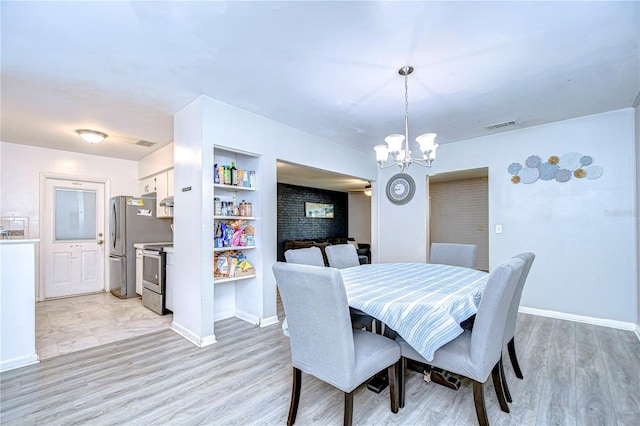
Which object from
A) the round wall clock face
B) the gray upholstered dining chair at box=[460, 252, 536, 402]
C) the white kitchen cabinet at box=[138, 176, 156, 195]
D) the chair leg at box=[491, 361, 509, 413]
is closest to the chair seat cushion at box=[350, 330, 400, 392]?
the chair leg at box=[491, 361, 509, 413]

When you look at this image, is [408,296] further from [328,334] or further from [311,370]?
[311,370]

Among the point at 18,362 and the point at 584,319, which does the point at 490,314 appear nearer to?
the point at 584,319

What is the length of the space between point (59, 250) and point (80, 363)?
3.21m

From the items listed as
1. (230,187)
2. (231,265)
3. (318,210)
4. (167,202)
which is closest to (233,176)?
(230,187)

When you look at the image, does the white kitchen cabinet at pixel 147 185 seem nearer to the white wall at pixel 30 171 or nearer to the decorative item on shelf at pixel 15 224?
the white wall at pixel 30 171

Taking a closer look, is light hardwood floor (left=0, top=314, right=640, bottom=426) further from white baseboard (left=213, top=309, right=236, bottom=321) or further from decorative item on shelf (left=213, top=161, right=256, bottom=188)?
decorative item on shelf (left=213, top=161, right=256, bottom=188)

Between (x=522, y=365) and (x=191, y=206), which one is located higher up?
(x=191, y=206)

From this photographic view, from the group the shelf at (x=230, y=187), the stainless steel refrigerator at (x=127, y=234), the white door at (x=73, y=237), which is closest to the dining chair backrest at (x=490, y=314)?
the shelf at (x=230, y=187)

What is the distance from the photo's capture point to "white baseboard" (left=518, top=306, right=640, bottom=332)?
10.2ft

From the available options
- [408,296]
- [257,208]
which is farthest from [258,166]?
[408,296]

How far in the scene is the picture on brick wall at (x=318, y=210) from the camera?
8.32m

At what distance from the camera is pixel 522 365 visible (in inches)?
91.4

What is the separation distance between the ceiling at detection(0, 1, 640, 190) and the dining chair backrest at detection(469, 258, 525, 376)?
146 centimetres

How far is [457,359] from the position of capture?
1.57 metres
